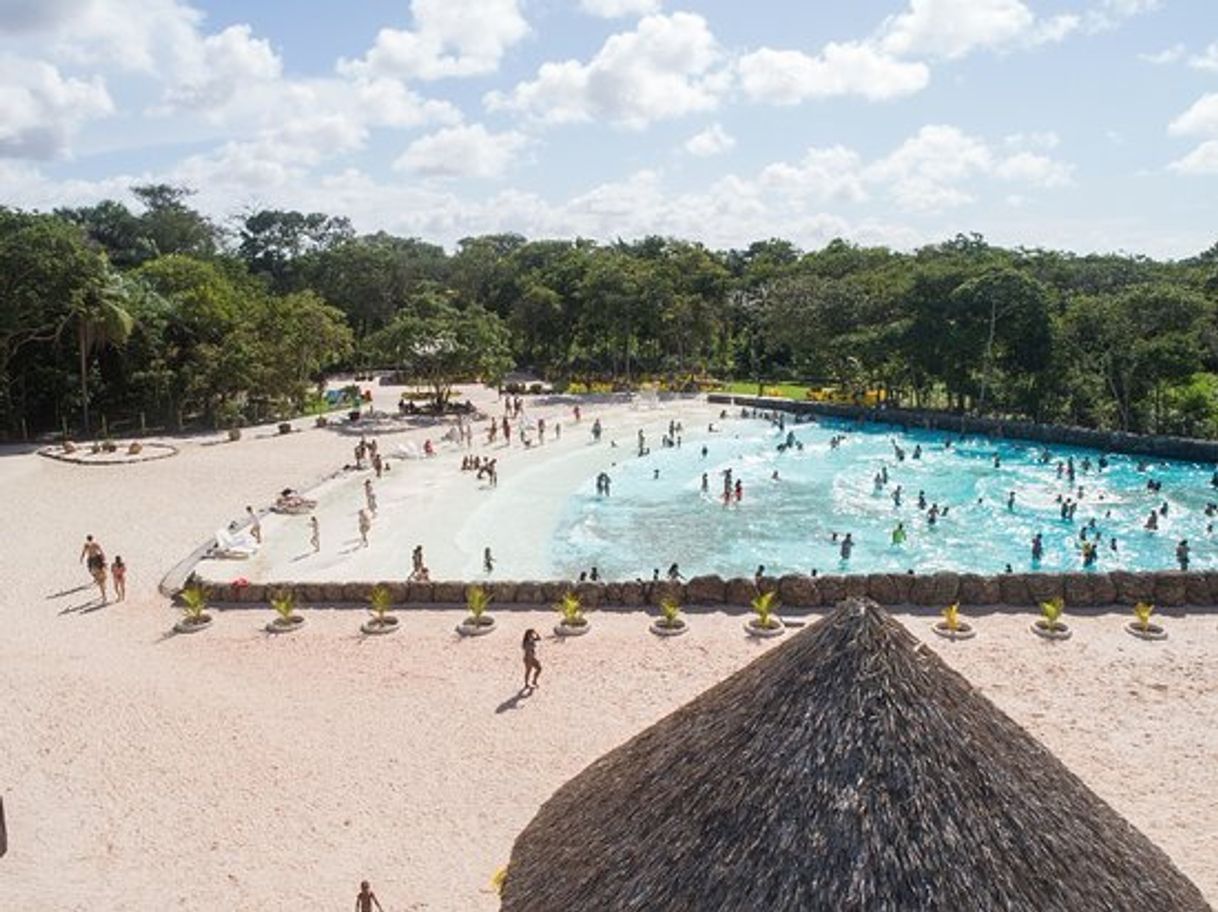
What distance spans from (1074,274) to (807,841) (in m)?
71.9

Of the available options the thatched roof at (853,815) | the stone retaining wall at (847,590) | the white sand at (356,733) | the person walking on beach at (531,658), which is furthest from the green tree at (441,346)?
the thatched roof at (853,815)

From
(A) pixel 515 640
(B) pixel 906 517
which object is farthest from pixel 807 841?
(B) pixel 906 517

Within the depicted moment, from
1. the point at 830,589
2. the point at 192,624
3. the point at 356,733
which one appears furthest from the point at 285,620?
the point at 830,589

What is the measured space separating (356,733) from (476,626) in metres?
4.63

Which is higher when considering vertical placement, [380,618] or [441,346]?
[441,346]

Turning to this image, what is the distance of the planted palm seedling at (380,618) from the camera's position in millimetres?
19250

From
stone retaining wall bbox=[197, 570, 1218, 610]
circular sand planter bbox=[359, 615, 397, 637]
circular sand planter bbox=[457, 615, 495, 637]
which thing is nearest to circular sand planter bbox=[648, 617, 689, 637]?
stone retaining wall bbox=[197, 570, 1218, 610]

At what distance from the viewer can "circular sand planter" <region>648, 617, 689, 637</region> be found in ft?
61.3

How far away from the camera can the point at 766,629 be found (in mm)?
18656

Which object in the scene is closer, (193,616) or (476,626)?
(476,626)

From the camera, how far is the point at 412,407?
50.3 m

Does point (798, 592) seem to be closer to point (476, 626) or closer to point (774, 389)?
point (476, 626)

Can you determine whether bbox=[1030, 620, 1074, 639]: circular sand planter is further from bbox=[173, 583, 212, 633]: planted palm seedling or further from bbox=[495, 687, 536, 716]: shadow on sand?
bbox=[173, 583, 212, 633]: planted palm seedling

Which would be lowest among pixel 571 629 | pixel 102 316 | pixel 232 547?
pixel 571 629
